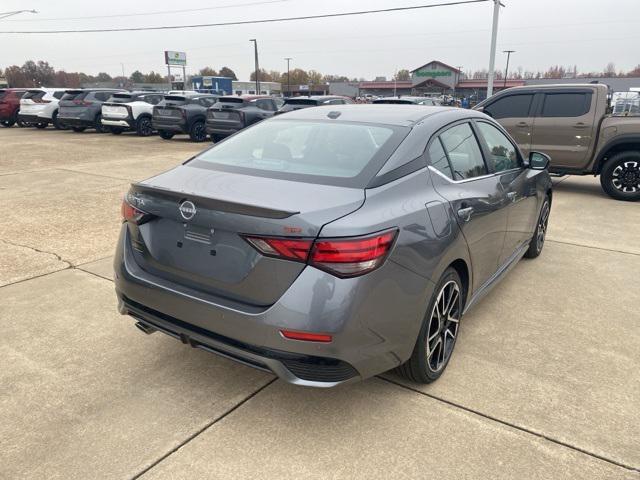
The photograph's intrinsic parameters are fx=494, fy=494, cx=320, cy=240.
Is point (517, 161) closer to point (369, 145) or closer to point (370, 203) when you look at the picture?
point (369, 145)

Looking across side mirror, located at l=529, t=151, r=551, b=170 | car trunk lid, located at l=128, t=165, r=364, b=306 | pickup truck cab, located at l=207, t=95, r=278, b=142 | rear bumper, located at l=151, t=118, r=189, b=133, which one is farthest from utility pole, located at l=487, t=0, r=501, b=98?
car trunk lid, located at l=128, t=165, r=364, b=306

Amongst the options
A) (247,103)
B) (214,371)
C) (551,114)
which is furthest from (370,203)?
(247,103)

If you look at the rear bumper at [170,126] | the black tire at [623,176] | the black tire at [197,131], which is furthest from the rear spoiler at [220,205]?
the black tire at [197,131]

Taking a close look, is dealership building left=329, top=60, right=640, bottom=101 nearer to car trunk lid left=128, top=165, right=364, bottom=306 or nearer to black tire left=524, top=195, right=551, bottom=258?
black tire left=524, top=195, right=551, bottom=258

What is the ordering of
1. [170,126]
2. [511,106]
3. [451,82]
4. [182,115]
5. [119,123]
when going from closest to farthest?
1. [511,106]
2. [182,115]
3. [170,126]
4. [119,123]
5. [451,82]

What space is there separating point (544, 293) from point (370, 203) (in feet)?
8.93

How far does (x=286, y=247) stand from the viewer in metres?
2.19

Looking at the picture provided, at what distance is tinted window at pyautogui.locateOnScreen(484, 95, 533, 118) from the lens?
9.12 meters

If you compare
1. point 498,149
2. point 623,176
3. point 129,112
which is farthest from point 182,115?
point 498,149

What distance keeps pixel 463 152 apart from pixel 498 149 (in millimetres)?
802

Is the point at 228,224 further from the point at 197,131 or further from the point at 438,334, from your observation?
the point at 197,131

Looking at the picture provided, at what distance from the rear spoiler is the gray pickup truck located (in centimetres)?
777

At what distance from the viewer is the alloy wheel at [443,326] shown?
2844 mm

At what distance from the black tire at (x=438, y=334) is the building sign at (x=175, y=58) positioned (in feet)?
226
